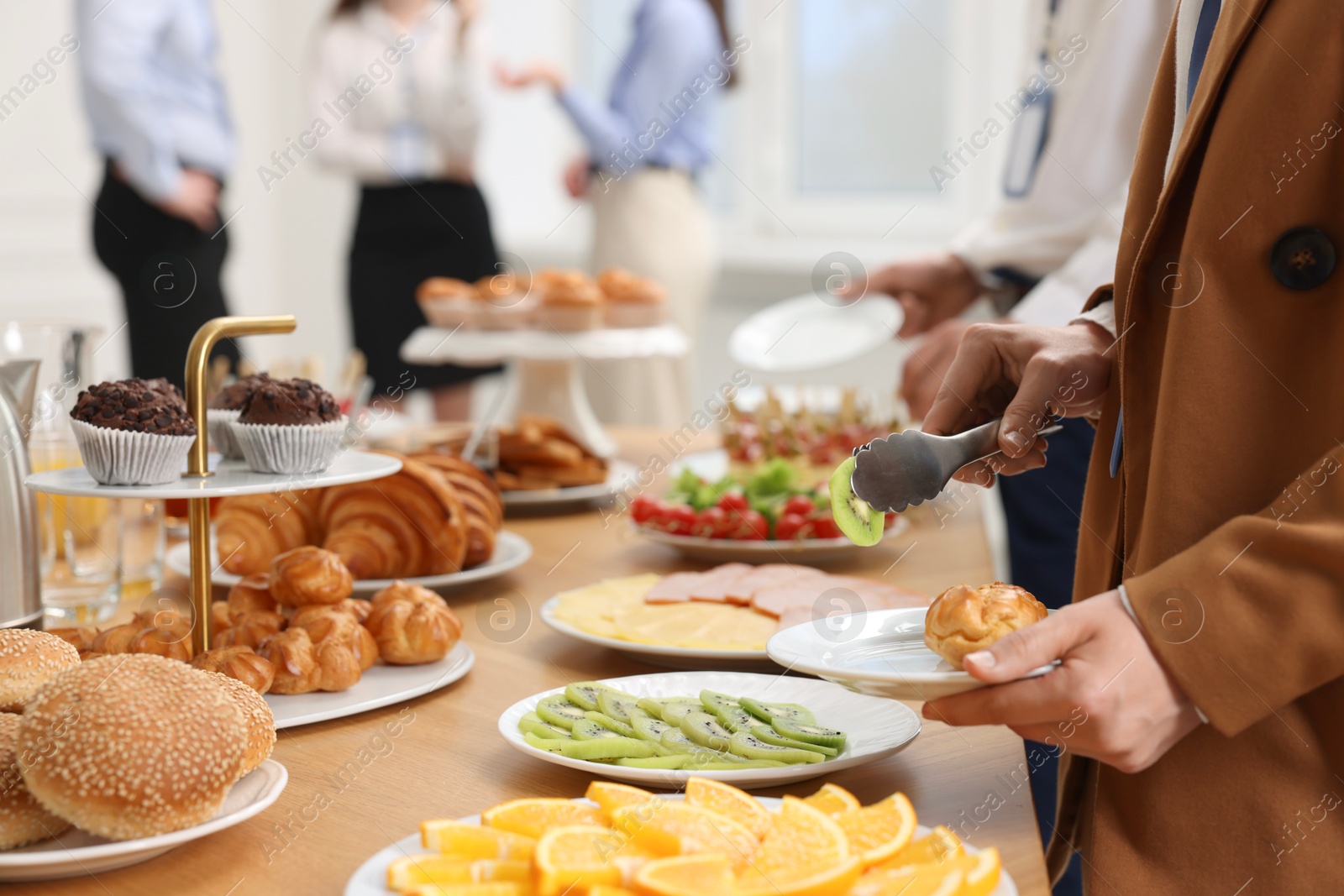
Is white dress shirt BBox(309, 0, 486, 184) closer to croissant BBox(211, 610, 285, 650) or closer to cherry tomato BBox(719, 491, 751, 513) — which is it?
cherry tomato BBox(719, 491, 751, 513)

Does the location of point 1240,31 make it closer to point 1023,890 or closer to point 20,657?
→ point 1023,890

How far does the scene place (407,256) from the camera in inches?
148

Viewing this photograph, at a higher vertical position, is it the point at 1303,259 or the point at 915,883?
the point at 1303,259

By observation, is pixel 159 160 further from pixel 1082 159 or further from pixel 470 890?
pixel 470 890

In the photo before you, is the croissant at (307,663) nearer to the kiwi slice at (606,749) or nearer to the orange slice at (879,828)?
the kiwi slice at (606,749)

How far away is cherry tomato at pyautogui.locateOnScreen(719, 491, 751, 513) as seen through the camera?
1.53 meters

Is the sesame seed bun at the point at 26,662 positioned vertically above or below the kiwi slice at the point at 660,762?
above

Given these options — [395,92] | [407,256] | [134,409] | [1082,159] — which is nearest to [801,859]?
[134,409]

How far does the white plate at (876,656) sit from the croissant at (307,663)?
1.20 feet

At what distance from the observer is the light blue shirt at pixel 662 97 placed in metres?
3.86

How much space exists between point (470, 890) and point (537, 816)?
7cm

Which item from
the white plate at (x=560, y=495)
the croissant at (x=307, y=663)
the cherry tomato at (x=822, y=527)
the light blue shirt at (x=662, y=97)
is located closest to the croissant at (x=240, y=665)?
the croissant at (x=307, y=663)

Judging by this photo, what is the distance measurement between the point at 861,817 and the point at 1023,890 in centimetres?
10

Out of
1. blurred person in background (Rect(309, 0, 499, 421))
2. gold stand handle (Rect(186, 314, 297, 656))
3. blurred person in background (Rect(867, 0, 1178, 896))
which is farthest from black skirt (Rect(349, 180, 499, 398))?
gold stand handle (Rect(186, 314, 297, 656))
